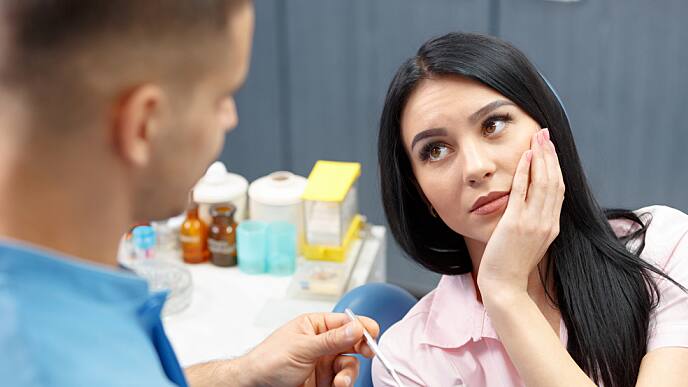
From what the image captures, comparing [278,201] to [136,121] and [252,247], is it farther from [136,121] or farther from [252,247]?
[136,121]

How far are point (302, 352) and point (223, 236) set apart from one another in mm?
1001

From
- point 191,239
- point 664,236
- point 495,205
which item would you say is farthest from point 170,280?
point 664,236

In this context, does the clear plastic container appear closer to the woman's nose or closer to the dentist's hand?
the dentist's hand

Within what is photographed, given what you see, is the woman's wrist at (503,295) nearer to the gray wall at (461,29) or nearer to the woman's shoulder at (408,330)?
the woman's shoulder at (408,330)

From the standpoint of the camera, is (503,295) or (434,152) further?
(434,152)

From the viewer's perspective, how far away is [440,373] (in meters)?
1.57

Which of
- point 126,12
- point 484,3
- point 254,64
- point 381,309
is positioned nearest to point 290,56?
point 254,64

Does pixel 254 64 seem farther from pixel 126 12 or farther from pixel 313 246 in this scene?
pixel 126 12

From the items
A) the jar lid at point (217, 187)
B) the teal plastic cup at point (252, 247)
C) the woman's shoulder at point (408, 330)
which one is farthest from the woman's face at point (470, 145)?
the jar lid at point (217, 187)

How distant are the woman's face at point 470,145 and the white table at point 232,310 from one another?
2.25ft

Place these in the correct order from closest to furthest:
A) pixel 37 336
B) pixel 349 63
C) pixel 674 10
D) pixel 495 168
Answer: pixel 37 336 < pixel 495 168 < pixel 674 10 < pixel 349 63

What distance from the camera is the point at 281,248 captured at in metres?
2.23

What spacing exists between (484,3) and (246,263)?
4.68 ft

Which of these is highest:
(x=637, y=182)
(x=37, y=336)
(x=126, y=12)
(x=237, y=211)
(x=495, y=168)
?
(x=126, y=12)
